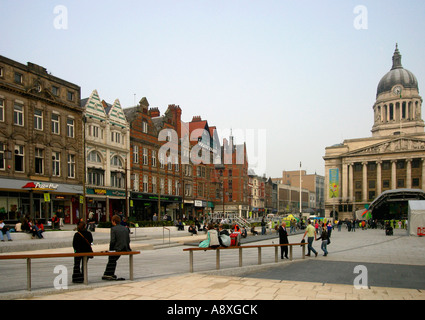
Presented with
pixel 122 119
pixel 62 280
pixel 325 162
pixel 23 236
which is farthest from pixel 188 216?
pixel 325 162

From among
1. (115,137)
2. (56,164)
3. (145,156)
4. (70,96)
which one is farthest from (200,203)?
(70,96)

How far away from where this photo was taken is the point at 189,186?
59.7 meters

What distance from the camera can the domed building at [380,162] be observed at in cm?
9781

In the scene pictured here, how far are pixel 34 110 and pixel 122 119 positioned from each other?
1226 cm

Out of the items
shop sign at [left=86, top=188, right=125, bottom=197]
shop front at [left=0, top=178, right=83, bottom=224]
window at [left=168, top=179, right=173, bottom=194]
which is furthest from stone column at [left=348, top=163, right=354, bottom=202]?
shop front at [left=0, top=178, right=83, bottom=224]

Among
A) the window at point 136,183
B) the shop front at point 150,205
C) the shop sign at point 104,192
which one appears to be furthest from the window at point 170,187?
the shop sign at point 104,192

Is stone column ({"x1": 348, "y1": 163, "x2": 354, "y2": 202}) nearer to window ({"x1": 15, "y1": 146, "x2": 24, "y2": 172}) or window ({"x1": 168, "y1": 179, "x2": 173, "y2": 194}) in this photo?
window ({"x1": 168, "y1": 179, "x2": 173, "y2": 194})

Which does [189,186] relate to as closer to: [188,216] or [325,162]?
[188,216]

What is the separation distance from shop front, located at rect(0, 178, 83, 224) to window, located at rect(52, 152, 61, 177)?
1.19m

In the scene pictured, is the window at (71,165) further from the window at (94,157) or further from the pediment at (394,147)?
the pediment at (394,147)

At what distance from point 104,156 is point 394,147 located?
276ft

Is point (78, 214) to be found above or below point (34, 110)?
below

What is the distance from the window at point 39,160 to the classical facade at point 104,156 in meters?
4.80
